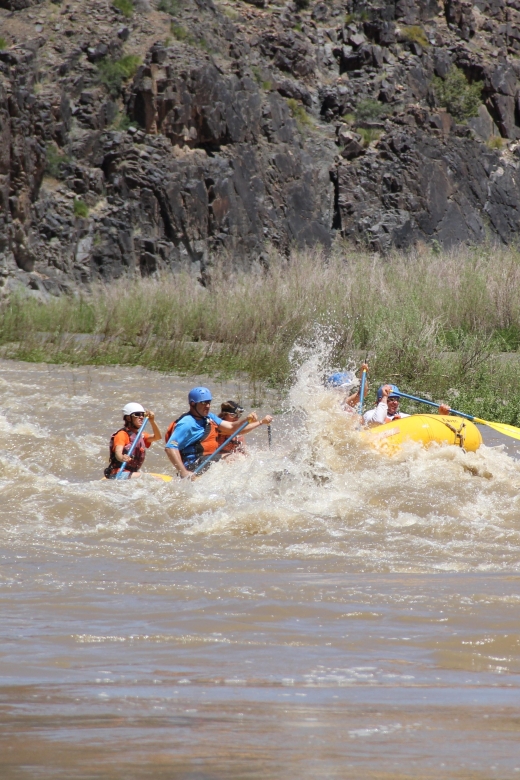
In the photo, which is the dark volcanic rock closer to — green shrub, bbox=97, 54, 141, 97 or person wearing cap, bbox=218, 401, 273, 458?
green shrub, bbox=97, 54, 141, 97

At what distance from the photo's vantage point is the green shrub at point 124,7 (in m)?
33.5

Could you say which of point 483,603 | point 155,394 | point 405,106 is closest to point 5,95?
point 405,106

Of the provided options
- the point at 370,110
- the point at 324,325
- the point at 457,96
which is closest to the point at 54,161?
the point at 370,110

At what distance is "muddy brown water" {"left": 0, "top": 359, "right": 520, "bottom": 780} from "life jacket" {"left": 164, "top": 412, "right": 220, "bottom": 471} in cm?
38

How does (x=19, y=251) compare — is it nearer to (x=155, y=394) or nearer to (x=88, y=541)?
(x=155, y=394)

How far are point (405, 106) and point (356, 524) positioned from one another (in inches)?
1243

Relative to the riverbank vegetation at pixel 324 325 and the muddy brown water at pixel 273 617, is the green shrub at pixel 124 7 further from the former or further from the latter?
the muddy brown water at pixel 273 617

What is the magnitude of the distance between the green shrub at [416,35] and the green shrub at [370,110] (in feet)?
11.2

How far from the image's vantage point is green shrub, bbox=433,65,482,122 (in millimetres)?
36500

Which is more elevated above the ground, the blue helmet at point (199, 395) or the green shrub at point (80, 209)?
the blue helmet at point (199, 395)

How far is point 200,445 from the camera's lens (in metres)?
8.59

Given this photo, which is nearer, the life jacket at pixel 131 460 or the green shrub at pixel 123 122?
the life jacket at pixel 131 460

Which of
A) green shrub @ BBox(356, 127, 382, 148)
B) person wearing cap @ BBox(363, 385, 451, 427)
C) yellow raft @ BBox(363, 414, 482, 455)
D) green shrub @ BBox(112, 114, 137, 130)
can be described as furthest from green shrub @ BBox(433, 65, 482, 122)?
yellow raft @ BBox(363, 414, 482, 455)

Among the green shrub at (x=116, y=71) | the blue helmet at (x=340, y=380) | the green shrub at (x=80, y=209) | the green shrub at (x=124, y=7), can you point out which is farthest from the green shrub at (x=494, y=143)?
the blue helmet at (x=340, y=380)
